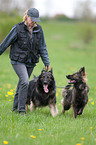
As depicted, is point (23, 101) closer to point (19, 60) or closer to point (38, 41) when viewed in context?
point (19, 60)

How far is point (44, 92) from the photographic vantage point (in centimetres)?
→ 594

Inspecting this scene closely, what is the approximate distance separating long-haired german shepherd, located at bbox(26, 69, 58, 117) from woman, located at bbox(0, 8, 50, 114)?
0.53 metres

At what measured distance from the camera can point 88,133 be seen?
4.17m

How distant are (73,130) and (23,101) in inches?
68.7

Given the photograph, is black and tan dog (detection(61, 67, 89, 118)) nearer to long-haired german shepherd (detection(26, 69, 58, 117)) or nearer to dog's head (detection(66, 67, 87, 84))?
dog's head (detection(66, 67, 87, 84))

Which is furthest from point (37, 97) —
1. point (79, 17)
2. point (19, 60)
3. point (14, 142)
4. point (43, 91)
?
point (79, 17)

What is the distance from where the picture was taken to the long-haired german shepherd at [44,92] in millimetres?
5750

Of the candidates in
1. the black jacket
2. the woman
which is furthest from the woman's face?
the black jacket

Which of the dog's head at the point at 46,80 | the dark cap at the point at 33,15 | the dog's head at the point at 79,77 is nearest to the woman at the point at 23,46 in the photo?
the dark cap at the point at 33,15

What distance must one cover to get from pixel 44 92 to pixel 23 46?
1.47 metres

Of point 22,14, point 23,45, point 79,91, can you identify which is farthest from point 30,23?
point 22,14

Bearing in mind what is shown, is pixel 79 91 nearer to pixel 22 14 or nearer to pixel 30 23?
pixel 30 23

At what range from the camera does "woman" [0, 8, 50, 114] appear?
17.0 feet

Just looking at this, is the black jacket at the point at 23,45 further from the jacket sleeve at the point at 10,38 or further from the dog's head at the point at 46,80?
the dog's head at the point at 46,80
